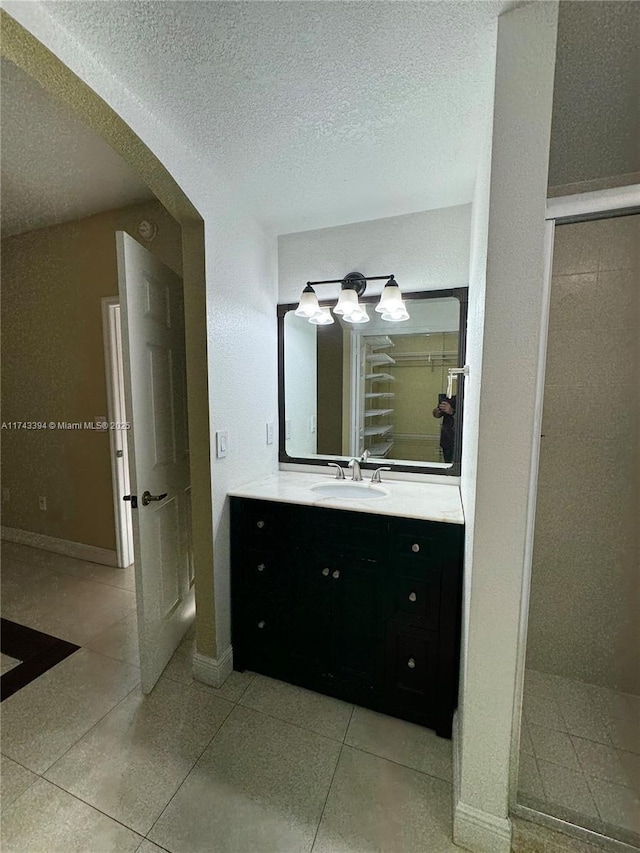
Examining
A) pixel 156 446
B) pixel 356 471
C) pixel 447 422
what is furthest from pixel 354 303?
pixel 156 446

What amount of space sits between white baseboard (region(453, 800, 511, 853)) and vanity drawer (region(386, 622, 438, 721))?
1.12 ft

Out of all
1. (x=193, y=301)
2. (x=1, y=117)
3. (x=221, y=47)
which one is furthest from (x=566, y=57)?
(x=1, y=117)

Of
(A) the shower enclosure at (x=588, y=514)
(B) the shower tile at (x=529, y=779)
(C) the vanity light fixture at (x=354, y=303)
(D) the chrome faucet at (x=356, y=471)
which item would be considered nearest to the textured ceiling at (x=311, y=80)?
(C) the vanity light fixture at (x=354, y=303)

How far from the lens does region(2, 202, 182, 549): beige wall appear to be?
2.40m

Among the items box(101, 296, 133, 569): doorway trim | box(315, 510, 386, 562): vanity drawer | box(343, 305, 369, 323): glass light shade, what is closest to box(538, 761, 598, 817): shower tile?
box(315, 510, 386, 562): vanity drawer

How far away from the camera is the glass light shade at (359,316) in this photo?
6.35 ft

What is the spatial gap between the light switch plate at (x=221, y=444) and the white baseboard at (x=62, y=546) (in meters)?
1.77

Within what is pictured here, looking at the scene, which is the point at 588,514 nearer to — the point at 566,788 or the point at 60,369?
the point at 566,788

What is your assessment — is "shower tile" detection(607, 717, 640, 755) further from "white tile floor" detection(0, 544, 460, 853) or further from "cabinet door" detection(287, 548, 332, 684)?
"cabinet door" detection(287, 548, 332, 684)

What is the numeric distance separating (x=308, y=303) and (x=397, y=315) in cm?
50

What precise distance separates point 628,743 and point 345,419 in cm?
184

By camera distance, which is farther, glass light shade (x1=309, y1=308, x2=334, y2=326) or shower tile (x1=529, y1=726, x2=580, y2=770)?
glass light shade (x1=309, y1=308, x2=334, y2=326)

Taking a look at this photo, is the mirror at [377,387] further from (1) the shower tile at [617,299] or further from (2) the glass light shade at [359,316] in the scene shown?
(1) the shower tile at [617,299]

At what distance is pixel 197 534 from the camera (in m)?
1.58
